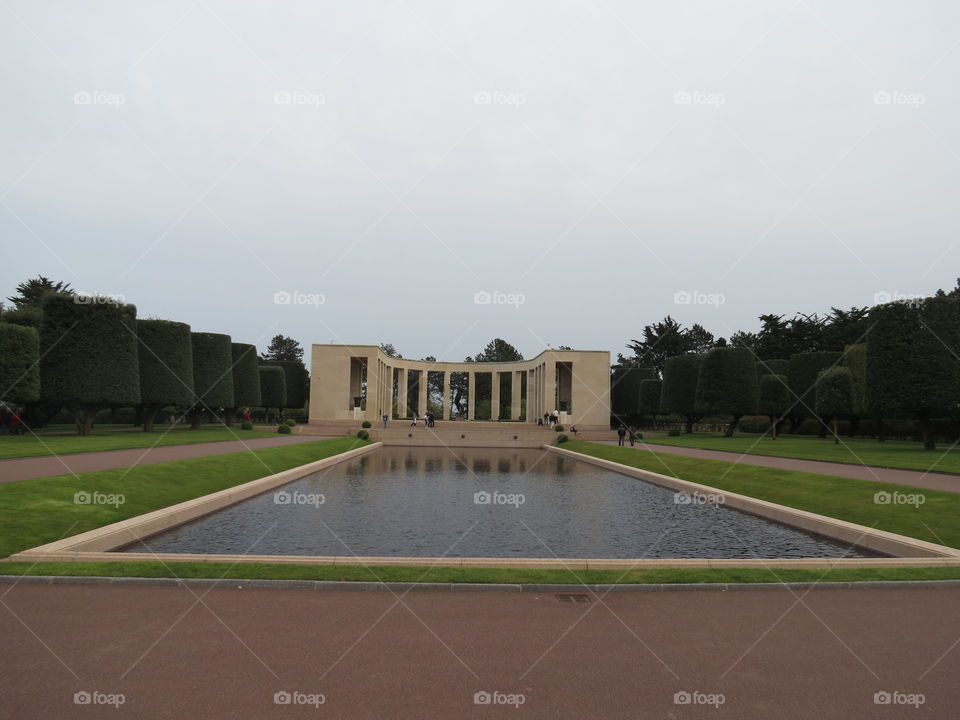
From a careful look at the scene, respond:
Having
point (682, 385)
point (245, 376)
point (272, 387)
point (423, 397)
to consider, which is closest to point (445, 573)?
point (245, 376)

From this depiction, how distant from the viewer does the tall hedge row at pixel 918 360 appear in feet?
108

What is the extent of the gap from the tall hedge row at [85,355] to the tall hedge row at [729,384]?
43.8m

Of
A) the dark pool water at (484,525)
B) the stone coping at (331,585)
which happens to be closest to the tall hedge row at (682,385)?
the dark pool water at (484,525)

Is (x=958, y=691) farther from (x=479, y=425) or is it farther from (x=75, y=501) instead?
(x=479, y=425)

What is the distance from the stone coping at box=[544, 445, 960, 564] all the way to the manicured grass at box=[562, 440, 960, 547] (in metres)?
0.59

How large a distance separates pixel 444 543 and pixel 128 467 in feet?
38.7

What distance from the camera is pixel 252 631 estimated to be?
6965mm

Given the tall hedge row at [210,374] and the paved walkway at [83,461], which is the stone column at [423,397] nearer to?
the tall hedge row at [210,374]

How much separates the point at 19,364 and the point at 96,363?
11.8 ft

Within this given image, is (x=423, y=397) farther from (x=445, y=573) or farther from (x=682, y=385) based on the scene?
(x=445, y=573)

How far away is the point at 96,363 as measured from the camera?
35.5 meters

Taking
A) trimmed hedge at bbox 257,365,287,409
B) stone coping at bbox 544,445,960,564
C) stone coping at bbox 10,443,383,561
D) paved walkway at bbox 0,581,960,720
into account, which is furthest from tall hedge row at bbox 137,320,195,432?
paved walkway at bbox 0,581,960,720

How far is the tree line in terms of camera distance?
3353 centimetres

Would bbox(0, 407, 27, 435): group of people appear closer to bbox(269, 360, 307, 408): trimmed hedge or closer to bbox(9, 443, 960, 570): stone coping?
bbox(269, 360, 307, 408): trimmed hedge
